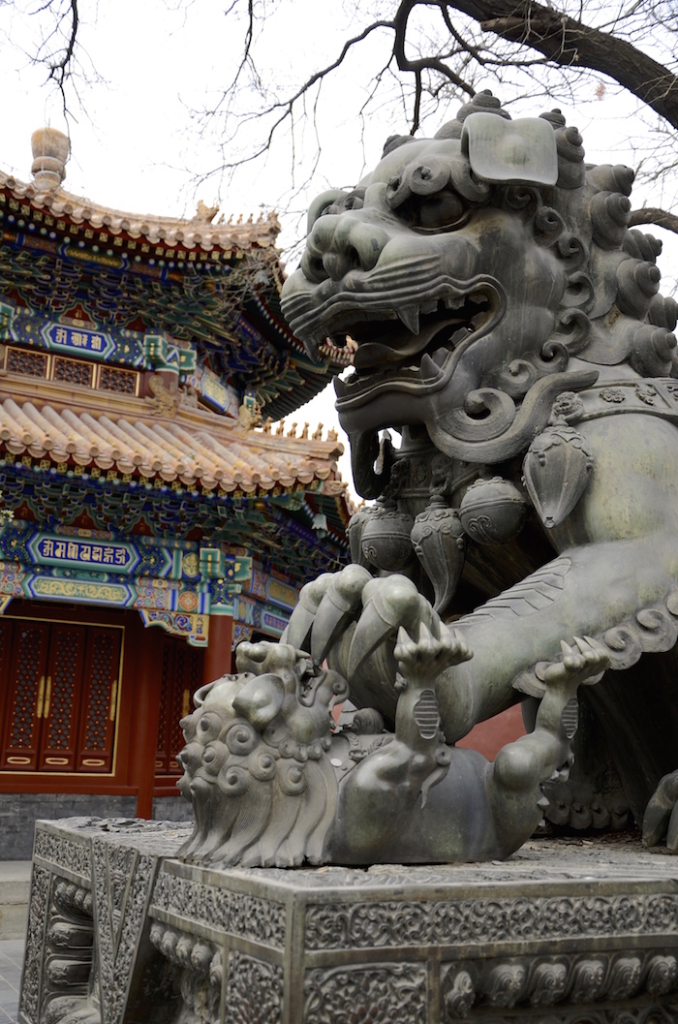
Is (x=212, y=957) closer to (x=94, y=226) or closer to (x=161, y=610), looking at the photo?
(x=161, y=610)

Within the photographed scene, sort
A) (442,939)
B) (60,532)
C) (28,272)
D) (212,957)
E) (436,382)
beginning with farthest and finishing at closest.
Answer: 1. (28,272)
2. (60,532)
3. (436,382)
4. (212,957)
5. (442,939)

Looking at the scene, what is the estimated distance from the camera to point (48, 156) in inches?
500

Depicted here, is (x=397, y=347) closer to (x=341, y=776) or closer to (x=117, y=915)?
(x=341, y=776)

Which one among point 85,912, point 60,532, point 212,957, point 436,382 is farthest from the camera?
point 60,532

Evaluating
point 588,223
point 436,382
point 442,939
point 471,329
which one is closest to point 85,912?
point 442,939

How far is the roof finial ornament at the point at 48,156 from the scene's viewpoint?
12547 millimetres

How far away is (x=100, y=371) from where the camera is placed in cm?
1080

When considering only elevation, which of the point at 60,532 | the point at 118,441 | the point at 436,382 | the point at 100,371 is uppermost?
the point at 100,371

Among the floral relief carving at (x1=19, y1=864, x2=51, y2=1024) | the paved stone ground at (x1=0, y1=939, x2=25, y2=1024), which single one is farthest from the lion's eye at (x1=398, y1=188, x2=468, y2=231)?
the paved stone ground at (x1=0, y1=939, x2=25, y2=1024)

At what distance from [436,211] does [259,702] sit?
1.16 metres

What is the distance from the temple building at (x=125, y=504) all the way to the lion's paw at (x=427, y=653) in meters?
6.78

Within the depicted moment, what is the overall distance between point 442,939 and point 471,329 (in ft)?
4.30

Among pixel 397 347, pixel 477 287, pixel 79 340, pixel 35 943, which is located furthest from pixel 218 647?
pixel 477 287

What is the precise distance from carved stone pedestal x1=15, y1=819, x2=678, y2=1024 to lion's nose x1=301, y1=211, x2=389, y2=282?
47.4 inches
